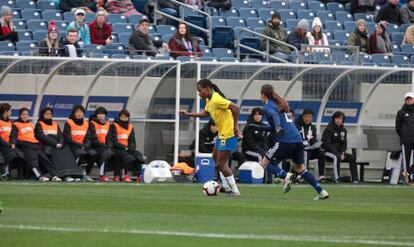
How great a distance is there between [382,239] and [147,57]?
56.3 feet

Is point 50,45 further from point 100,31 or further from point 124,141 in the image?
point 124,141

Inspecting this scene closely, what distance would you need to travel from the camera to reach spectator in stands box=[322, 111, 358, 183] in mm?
30547

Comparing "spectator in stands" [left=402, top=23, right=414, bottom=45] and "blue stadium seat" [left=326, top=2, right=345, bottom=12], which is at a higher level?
"blue stadium seat" [left=326, top=2, right=345, bottom=12]

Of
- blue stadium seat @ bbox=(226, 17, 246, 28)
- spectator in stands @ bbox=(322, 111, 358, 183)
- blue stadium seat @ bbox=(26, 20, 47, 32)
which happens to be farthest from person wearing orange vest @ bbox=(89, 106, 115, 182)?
blue stadium seat @ bbox=(226, 17, 246, 28)

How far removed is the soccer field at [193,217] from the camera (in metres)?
12.8

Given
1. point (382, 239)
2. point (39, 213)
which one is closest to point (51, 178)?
point (39, 213)

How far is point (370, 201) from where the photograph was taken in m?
21.8

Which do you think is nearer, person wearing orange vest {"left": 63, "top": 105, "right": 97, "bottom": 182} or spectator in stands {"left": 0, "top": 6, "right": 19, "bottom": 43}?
person wearing orange vest {"left": 63, "top": 105, "right": 97, "bottom": 182}

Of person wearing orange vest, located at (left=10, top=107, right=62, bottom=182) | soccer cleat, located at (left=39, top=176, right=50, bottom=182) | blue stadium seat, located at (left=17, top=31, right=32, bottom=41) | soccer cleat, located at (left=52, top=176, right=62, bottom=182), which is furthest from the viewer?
blue stadium seat, located at (left=17, top=31, right=32, bottom=41)

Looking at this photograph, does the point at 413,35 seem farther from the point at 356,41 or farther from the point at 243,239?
the point at 243,239

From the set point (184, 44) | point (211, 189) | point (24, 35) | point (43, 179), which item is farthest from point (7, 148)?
point (211, 189)

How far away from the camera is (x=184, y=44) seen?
100ft

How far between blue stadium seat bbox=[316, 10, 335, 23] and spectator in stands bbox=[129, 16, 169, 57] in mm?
7239

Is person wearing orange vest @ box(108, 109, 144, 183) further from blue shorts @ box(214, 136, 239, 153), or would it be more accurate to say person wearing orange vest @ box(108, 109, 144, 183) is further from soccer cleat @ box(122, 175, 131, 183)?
blue shorts @ box(214, 136, 239, 153)
